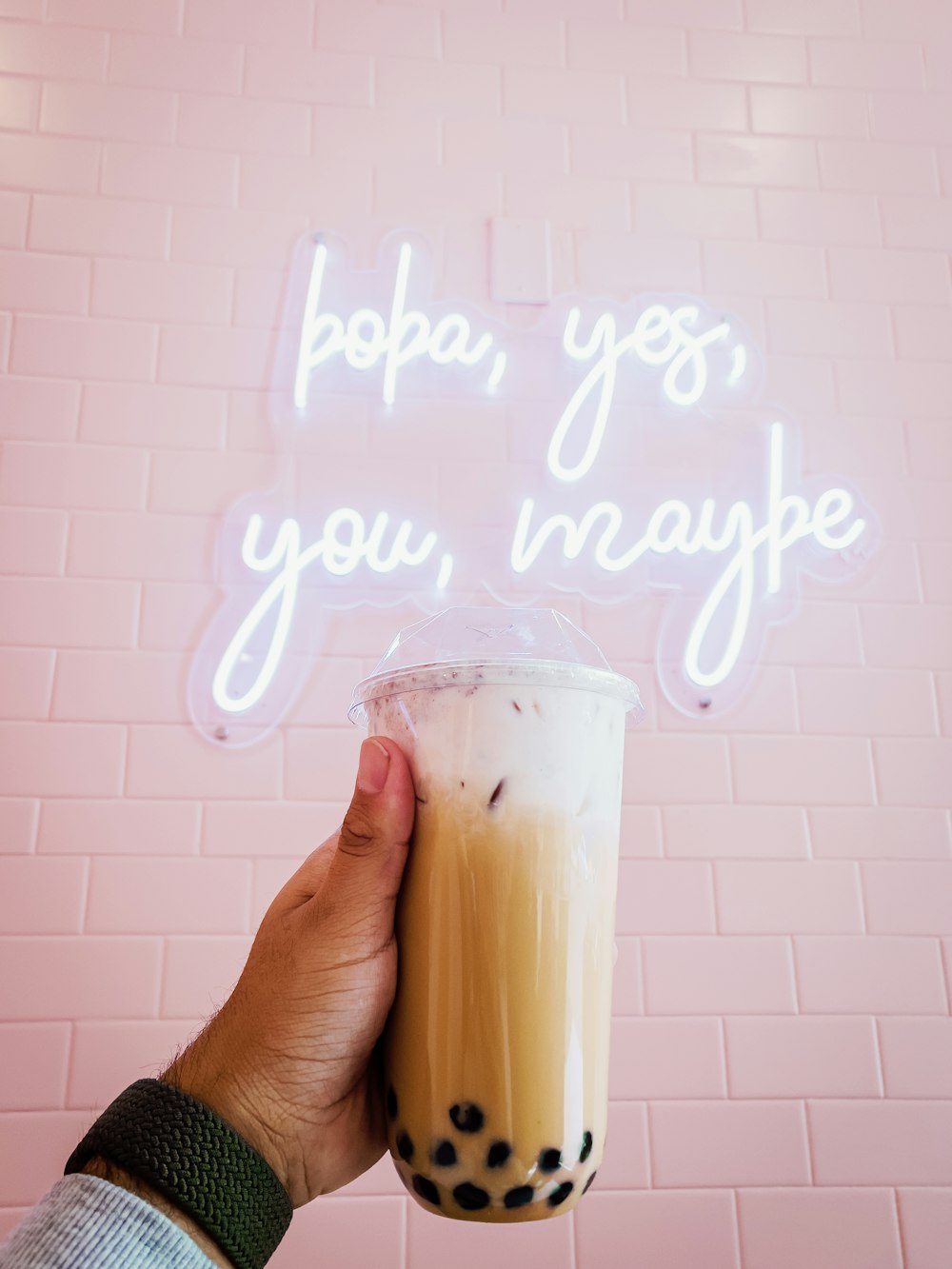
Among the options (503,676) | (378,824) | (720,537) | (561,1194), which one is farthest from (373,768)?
(720,537)

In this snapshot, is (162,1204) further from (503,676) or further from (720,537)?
(720,537)

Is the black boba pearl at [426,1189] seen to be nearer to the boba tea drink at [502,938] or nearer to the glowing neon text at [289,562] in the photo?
the boba tea drink at [502,938]

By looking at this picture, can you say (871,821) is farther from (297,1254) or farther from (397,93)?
(397,93)

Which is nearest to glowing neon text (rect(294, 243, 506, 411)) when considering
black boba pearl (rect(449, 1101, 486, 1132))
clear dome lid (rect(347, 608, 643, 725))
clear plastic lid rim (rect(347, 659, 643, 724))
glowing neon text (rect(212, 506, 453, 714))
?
glowing neon text (rect(212, 506, 453, 714))

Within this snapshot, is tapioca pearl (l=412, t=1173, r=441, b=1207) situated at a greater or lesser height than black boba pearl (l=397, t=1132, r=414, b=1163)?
lesser

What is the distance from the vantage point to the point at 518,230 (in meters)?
2.38

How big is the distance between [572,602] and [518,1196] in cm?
141

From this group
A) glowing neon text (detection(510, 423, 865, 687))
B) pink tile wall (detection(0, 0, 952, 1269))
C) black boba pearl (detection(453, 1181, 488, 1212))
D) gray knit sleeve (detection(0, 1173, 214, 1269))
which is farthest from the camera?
glowing neon text (detection(510, 423, 865, 687))

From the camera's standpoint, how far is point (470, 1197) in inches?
36.4

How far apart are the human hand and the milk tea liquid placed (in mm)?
30

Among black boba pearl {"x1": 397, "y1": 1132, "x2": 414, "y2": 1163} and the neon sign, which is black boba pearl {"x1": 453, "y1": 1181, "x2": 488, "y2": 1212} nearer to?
black boba pearl {"x1": 397, "y1": 1132, "x2": 414, "y2": 1163}

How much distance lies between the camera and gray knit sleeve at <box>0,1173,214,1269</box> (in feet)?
2.56

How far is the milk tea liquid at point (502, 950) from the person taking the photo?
93 cm

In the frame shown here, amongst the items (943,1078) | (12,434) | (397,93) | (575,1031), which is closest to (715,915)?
(943,1078)
